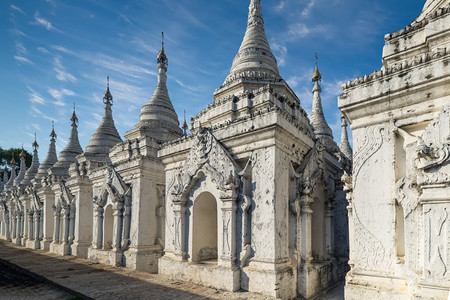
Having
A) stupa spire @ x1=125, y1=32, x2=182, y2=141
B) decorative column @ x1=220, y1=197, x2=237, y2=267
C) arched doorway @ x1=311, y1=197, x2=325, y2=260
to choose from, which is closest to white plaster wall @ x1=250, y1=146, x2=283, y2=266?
decorative column @ x1=220, y1=197, x2=237, y2=267

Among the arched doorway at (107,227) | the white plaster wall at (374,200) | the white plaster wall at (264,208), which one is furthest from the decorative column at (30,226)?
the white plaster wall at (374,200)

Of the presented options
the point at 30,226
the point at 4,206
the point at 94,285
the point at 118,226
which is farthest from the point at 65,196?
the point at 4,206

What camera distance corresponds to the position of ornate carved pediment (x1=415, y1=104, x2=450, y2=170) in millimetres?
5025

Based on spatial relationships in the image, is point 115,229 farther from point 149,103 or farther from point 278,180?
point 278,180

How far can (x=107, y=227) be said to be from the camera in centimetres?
1499

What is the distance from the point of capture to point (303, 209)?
8.87 m

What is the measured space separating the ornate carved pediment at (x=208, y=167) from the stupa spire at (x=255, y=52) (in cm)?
386

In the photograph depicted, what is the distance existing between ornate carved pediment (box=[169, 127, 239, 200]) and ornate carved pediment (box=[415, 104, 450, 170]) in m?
4.91

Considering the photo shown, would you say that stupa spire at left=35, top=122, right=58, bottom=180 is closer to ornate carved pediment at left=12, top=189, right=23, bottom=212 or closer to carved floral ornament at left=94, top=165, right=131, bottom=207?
ornate carved pediment at left=12, top=189, right=23, bottom=212

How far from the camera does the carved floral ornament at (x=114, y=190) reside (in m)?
13.6

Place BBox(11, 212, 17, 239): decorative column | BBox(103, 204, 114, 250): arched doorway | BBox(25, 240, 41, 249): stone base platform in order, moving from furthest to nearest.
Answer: BBox(11, 212, 17, 239): decorative column < BBox(25, 240, 41, 249): stone base platform < BBox(103, 204, 114, 250): arched doorway

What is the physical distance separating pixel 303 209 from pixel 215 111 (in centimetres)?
503

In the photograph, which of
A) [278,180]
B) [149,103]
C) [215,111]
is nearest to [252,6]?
[215,111]

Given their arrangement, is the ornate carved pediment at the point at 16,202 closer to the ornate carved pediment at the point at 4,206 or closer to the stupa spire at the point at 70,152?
the ornate carved pediment at the point at 4,206
